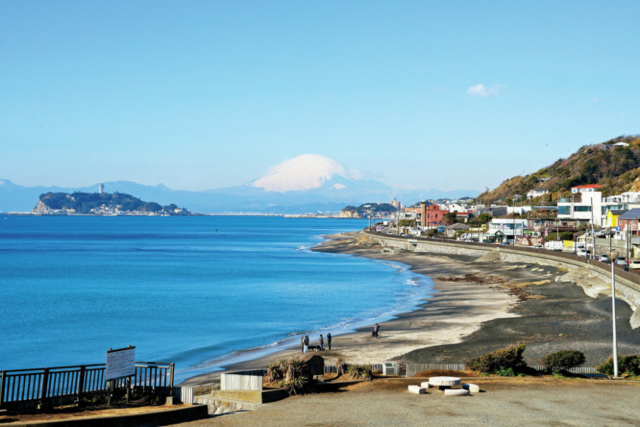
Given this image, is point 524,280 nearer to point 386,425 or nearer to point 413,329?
point 413,329

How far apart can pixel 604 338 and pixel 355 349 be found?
47.4 ft

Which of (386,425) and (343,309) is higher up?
(386,425)

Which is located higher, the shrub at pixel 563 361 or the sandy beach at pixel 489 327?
the shrub at pixel 563 361

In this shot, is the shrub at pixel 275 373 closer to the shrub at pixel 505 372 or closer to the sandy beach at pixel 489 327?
the sandy beach at pixel 489 327

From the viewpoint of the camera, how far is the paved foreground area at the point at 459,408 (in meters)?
16.5

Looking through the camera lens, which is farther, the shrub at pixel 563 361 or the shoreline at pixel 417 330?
the shoreline at pixel 417 330

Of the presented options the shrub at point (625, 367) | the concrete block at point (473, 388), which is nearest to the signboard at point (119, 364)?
the concrete block at point (473, 388)

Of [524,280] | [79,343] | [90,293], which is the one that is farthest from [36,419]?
[524,280]

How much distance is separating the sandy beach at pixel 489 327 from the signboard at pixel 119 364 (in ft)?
31.8

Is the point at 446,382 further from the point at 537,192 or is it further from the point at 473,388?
the point at 537,192

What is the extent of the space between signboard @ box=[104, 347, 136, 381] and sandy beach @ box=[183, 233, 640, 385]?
9.70m

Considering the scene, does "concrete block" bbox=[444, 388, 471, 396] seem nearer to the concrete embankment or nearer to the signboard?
the signboard

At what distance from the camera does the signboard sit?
17.3 m

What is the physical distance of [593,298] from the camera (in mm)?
50062
